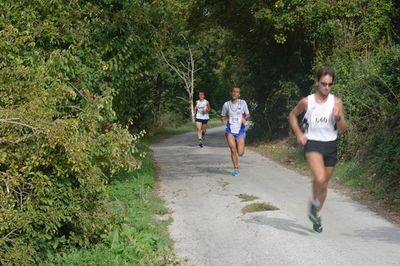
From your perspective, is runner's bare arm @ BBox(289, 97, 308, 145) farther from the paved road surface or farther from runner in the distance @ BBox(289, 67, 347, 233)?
the paved road surface

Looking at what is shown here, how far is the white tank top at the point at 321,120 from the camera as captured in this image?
286 inches

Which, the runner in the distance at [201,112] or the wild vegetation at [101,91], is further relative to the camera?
the runner in the distance at [201,112]

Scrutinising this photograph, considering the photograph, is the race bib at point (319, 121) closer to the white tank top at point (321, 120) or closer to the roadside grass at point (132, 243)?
the white tank top at point (321, 120)

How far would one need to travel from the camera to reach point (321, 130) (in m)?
7.29

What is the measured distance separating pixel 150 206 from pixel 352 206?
3.32 meters

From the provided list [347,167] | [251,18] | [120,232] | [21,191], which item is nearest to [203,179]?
[347,167]

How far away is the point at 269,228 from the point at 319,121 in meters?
1.65

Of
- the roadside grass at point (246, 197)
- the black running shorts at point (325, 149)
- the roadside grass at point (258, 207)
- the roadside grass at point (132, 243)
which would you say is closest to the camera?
the roadside grass at point (132, 243)

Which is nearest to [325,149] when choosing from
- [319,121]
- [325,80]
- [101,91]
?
[319,121]

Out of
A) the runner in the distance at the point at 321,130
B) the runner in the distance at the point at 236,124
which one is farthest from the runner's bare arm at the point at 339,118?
the runner in the distance at the point at 236,124

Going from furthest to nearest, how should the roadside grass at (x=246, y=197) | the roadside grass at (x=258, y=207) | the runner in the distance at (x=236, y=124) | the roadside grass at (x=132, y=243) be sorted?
1. the runner in the distance at (x=236, y=124)
2. the roadside grass at (x=246, y=197)
3. the roadside grass at (x=258, y=207)
4. the roadside grass at (x=132, y=243)

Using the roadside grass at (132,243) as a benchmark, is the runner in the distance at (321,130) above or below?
above

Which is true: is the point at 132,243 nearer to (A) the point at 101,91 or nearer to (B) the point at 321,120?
(B) the point at 321,120

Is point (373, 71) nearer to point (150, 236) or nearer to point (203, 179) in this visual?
point (203, 179)
